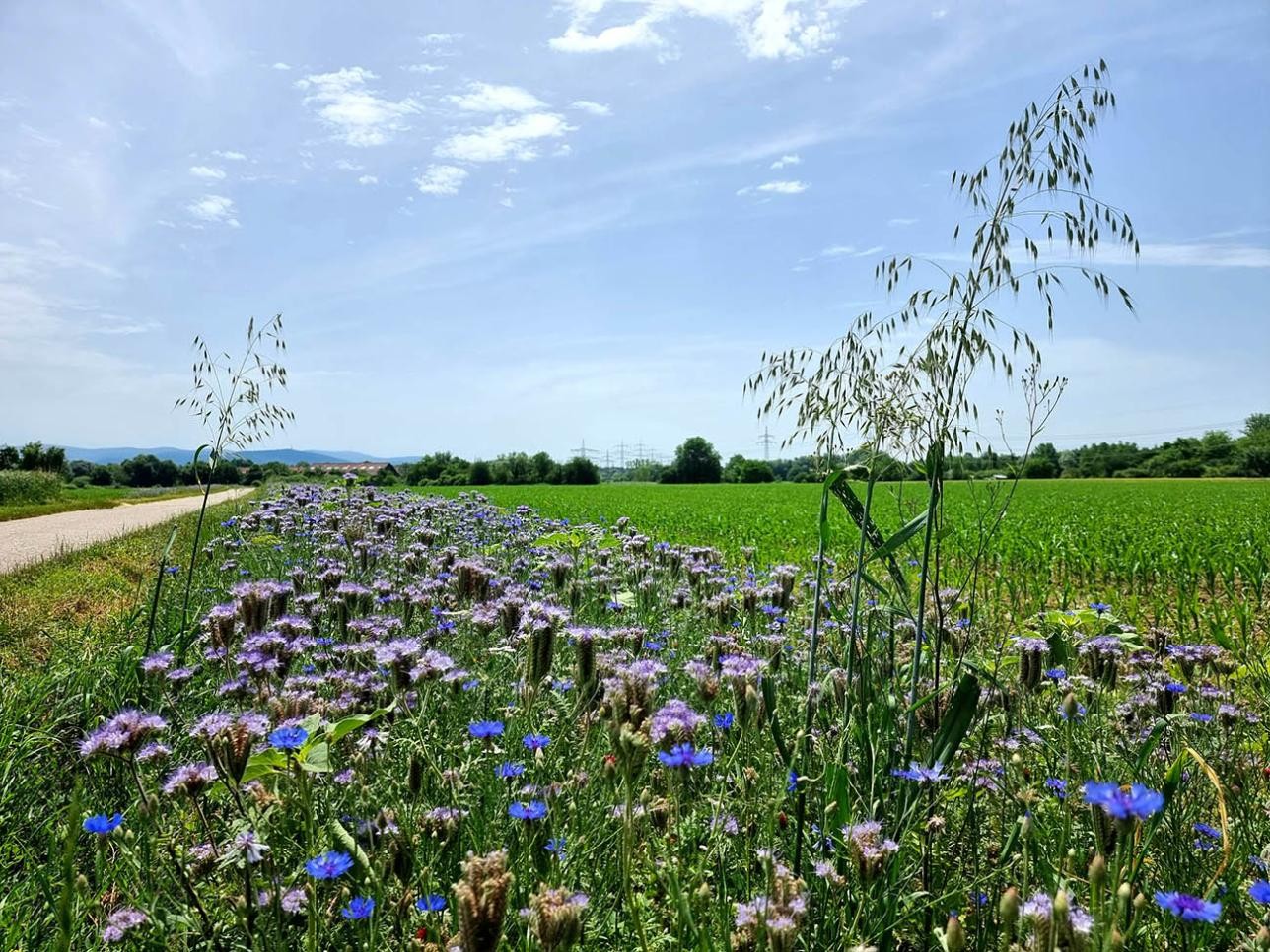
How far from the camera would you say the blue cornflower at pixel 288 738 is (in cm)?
187

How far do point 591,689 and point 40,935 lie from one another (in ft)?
6.37

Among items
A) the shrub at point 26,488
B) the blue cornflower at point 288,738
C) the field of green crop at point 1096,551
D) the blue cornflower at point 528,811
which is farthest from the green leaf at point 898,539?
the shrub at point 26,488

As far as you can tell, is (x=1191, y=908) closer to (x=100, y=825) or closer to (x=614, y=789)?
(x=614, y=789)

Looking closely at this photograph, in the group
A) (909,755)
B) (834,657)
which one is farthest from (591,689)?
(834,657)

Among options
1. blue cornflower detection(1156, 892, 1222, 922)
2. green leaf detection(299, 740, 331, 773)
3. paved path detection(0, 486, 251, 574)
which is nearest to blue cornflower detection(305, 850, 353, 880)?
green leaf detection(299, 740, 331, 773)

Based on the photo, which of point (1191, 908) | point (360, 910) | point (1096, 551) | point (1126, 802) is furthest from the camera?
point (1096, 551)

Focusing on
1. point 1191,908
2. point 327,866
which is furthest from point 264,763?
point 1191,908

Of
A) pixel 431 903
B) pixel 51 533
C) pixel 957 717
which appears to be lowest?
pixel 51 533

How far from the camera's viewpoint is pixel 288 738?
1916 mm

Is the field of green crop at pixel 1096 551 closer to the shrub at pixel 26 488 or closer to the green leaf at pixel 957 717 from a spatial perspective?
the green leaf at pixel 957 717

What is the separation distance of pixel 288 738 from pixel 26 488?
3710 cm

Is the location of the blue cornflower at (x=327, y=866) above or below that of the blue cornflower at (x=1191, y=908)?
below

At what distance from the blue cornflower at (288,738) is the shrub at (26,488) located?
34616 mm

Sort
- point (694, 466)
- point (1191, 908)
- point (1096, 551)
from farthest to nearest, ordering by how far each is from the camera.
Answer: point (694, 466) → point (1096, 551) → point (1191, 908)
